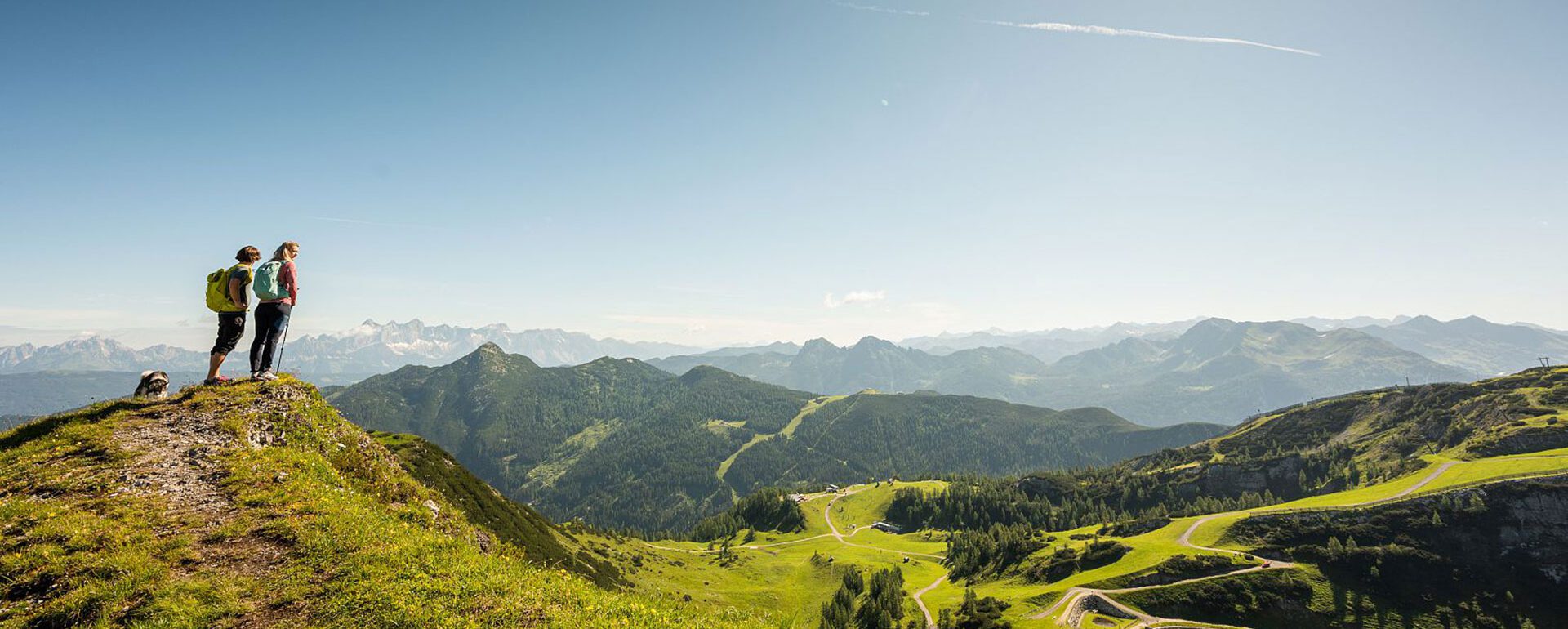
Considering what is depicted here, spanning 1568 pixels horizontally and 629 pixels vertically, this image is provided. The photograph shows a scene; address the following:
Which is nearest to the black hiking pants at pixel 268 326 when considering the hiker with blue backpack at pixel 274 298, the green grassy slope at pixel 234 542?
the hiker with blue backpack at pixel 274 298

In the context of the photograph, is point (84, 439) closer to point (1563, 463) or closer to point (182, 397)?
point (182, 397)

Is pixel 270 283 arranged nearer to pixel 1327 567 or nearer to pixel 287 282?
pixel 287 282

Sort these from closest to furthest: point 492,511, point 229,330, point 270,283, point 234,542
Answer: point 234,542 → point 270,283 → point 229,330 → point 492,511

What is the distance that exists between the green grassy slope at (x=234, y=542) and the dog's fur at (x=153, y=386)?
1.24 m

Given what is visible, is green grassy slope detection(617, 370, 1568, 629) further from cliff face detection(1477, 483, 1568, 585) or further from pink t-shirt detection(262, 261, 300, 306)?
pink t-shirt detection(262, 261, 300, 306)

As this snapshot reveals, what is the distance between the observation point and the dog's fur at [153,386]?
21859mm

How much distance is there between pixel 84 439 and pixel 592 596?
18.4m

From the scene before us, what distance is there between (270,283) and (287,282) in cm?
94

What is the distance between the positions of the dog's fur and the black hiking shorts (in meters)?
4.25

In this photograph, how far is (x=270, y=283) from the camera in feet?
65.1

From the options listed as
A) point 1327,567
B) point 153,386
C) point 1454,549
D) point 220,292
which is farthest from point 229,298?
point 1454,549

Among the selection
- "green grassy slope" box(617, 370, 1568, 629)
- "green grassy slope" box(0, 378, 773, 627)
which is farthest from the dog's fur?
"green grassy slope" box(617, 370, 1568, 629)

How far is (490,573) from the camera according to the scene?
13188mm

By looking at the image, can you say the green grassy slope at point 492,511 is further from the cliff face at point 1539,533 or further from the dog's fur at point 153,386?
the cliff face at point 1539,533
